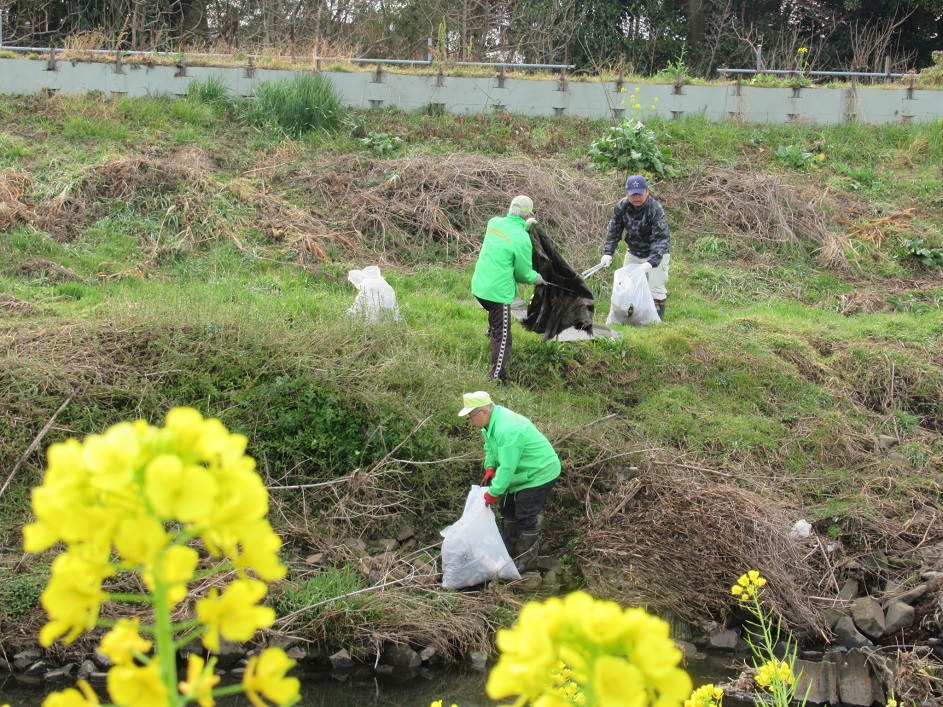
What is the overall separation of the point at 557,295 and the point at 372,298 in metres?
1.70

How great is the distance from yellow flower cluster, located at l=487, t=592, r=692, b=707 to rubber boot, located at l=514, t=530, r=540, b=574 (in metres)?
6.04

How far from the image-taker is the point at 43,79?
1366cm

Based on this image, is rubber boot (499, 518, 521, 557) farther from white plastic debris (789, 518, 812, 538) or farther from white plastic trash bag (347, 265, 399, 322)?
white plastic trash bag (347, 265, 399, 322)

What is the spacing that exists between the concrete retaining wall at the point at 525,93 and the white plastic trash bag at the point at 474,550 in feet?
30.3

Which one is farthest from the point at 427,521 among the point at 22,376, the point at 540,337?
the point at 22,376

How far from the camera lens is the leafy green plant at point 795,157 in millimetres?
14055

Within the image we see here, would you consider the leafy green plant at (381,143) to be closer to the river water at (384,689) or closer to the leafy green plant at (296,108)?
the leafy green plant at (296,108)

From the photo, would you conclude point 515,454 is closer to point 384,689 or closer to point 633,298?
point 384,689

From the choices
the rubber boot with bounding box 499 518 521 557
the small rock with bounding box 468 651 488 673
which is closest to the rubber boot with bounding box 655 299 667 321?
the rubber boot with bounding box 499 518 521 557

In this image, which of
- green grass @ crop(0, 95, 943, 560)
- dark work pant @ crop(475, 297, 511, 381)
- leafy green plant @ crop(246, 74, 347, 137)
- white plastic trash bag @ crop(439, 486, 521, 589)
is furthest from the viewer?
leafy green plant @ crop(246, 74, 347, 137)

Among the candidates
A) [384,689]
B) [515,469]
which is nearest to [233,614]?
[384,689]

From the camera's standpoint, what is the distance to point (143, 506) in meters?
1.13

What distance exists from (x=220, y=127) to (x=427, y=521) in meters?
7.98

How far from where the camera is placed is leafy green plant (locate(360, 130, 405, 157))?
13273 millimetres
